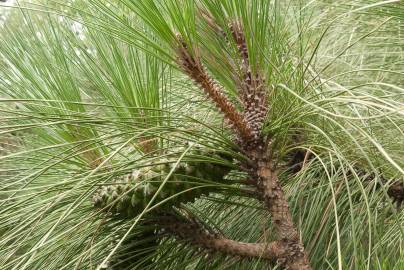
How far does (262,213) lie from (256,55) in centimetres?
24

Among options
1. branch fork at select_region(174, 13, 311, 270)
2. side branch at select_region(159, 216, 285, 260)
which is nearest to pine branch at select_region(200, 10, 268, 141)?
branch fork at select_region(174, 13, 311, 270)

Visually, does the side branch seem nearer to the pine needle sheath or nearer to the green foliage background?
the green foliage background

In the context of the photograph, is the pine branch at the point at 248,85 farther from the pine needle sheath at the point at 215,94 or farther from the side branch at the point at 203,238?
the side branch at the point at 203,238

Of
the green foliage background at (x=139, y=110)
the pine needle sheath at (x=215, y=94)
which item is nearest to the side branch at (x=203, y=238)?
the green foliage background at (x=139, y=110)

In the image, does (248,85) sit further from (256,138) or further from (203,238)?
(203,238)

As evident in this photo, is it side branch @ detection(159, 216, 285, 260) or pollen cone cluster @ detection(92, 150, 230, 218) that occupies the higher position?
pollen cone cluster @ detection(92, 150, 230, 218)

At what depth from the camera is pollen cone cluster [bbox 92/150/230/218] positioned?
1.80ft

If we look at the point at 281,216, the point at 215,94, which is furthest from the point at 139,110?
the point at 281,216

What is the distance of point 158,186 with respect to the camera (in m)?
0.56

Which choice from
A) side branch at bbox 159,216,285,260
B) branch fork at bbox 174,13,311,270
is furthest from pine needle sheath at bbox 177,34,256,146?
side branch at bbox 159,216,285,260

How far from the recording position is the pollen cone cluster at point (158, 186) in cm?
55

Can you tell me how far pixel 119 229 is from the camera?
0.62 meters

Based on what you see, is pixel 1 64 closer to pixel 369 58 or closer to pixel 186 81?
pixel 186 81

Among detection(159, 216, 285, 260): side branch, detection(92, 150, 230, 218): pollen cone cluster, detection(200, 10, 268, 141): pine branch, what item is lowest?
detection(159, 216, 285, 260): side branch
